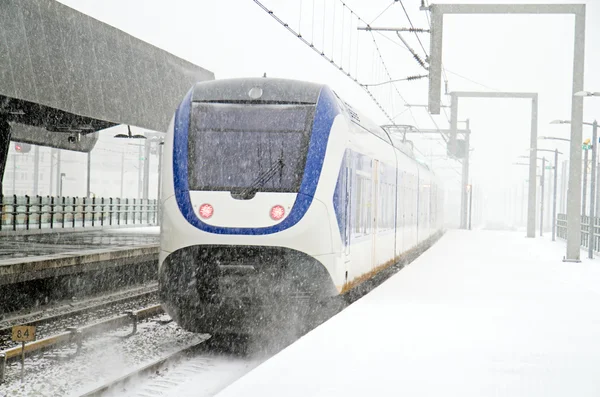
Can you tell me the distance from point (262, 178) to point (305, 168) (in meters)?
0.48

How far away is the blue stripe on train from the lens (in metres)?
8.17

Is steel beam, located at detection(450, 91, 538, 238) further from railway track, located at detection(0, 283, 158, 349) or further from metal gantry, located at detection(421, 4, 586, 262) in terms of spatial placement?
railway track, located at detection(0, 283, 158, 349)

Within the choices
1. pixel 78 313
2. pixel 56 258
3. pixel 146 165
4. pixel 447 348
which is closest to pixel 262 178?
pixel 447 348

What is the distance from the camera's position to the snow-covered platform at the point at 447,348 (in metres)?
5.16

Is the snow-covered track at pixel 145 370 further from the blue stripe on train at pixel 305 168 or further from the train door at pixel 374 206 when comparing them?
the train door at pixel 374 206

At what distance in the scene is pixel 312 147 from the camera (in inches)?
336

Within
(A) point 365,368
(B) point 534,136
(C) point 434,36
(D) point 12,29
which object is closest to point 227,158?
(A) point 365,368

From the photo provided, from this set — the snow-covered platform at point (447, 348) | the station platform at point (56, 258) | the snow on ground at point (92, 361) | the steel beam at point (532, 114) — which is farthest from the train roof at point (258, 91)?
the steel beam at point (532, 114)

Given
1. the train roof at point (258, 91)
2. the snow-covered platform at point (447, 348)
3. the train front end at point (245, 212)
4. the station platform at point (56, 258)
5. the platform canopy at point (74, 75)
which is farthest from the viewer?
the platform canopy at point (74, 75)

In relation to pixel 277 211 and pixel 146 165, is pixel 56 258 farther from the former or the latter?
pixel 146 165

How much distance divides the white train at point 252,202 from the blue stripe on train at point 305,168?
11 mm

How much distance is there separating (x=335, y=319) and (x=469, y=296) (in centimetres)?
332

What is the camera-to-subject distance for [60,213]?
75.4 ft

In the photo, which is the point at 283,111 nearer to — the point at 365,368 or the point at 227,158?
the point at 227,158
